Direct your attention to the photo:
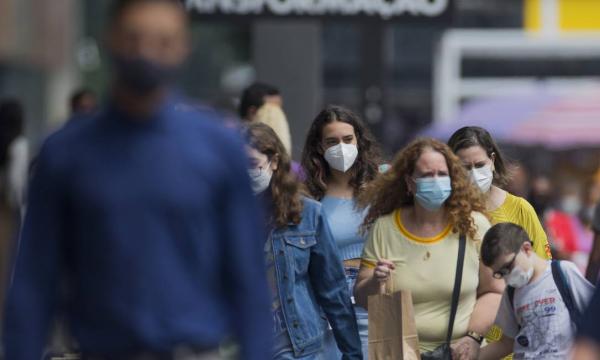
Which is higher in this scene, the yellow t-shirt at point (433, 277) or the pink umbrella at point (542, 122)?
the yellow t-shirt at point (433, 277)

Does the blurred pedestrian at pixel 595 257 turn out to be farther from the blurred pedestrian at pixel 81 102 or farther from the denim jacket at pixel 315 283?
the blurred pedestrian at pixel 81 102

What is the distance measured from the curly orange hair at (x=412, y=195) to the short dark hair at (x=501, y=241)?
0.50m

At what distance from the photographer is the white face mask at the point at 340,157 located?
28.1 ft

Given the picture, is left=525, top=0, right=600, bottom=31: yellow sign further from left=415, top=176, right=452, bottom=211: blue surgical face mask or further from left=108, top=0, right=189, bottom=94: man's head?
left=108, top=0, right=189, bottom=94: man's head

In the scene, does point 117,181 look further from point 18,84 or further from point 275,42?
point 18,84

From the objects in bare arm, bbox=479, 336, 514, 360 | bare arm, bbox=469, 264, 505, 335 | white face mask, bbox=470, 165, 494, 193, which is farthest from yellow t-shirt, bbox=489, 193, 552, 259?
bare arm, bbox=479, 336, 514, 360

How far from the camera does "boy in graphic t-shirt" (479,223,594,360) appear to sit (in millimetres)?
7039

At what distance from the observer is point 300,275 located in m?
7.36

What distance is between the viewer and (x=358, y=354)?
736 cm

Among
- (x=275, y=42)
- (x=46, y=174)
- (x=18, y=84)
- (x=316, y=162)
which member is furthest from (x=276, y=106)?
(x=18, y=84)

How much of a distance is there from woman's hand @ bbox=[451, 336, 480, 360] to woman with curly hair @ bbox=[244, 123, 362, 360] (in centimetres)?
43

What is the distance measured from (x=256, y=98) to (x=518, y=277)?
3.47 metres

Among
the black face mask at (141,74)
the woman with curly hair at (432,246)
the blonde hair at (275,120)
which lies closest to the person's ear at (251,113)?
the blonde hair at (275,120)

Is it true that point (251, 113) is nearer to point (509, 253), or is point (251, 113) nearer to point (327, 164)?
point (327, 164)
